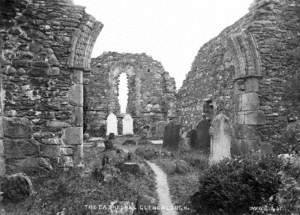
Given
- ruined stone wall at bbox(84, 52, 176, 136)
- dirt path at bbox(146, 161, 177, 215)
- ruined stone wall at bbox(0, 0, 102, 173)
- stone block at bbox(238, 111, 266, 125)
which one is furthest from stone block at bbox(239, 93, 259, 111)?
ruined stone wall at bbox(84, 52, 176, 136)

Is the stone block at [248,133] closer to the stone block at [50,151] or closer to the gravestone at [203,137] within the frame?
the gravestone at [203,137]

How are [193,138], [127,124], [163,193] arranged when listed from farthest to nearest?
[127,124] < [193,138] < [163,193]

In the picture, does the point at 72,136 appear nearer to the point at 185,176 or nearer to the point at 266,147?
the point at 185,176

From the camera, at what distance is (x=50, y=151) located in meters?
7.04

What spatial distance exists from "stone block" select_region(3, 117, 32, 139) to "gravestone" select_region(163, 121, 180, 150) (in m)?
6.09

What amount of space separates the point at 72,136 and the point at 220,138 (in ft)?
10.9

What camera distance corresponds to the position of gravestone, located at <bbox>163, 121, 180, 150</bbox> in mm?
11920

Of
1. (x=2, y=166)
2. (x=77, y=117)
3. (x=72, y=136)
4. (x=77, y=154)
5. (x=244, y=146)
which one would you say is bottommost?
(x=2, y=166)

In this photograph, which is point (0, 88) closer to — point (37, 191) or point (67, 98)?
point (67, 98)

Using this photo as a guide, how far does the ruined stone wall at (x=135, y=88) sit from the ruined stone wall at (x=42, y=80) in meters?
9.97

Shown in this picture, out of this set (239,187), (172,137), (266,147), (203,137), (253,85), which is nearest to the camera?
(239,187)

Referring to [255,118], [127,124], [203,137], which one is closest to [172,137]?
[203,137]

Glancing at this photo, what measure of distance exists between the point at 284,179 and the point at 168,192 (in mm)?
3198

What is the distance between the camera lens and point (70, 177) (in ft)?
22.0
